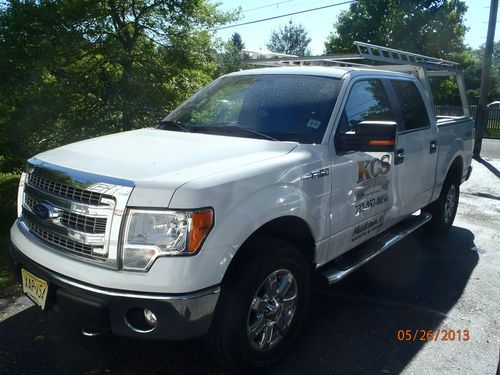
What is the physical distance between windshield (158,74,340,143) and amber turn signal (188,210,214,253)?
3.48ft

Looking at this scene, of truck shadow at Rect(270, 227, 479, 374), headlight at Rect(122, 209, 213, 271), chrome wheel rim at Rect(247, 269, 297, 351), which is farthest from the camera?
truck shadow at Rect(270, 227, 479, 374)

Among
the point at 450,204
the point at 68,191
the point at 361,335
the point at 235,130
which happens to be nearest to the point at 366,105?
the point at 235,130

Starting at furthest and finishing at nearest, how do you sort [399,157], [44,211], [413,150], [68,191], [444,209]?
[444,209]
[413,150]
[399,157]
[44,211]
[68,191]

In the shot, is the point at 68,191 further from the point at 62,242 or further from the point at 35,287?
the point at 35,287

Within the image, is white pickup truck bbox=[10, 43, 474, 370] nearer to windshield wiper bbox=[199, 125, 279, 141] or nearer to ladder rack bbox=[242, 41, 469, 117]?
windshield wiper bbox=[199, 125, 279, 141]

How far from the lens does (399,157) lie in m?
3.90

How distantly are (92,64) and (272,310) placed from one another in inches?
186

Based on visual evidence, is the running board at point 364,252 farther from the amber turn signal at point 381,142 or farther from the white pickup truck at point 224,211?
the amber turn signal at point 381,142

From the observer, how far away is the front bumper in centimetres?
219

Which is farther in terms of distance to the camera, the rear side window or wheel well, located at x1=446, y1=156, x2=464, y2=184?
wheel well, located at x1=446, y1=156, x2=464, y2=184

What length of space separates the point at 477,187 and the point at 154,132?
24.3 feet

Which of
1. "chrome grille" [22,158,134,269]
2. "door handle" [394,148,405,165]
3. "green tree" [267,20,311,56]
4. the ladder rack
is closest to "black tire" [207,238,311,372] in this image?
"chrome grille" [22,158,134,269]

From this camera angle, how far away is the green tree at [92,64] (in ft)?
18.2

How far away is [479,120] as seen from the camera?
14.4 meters
